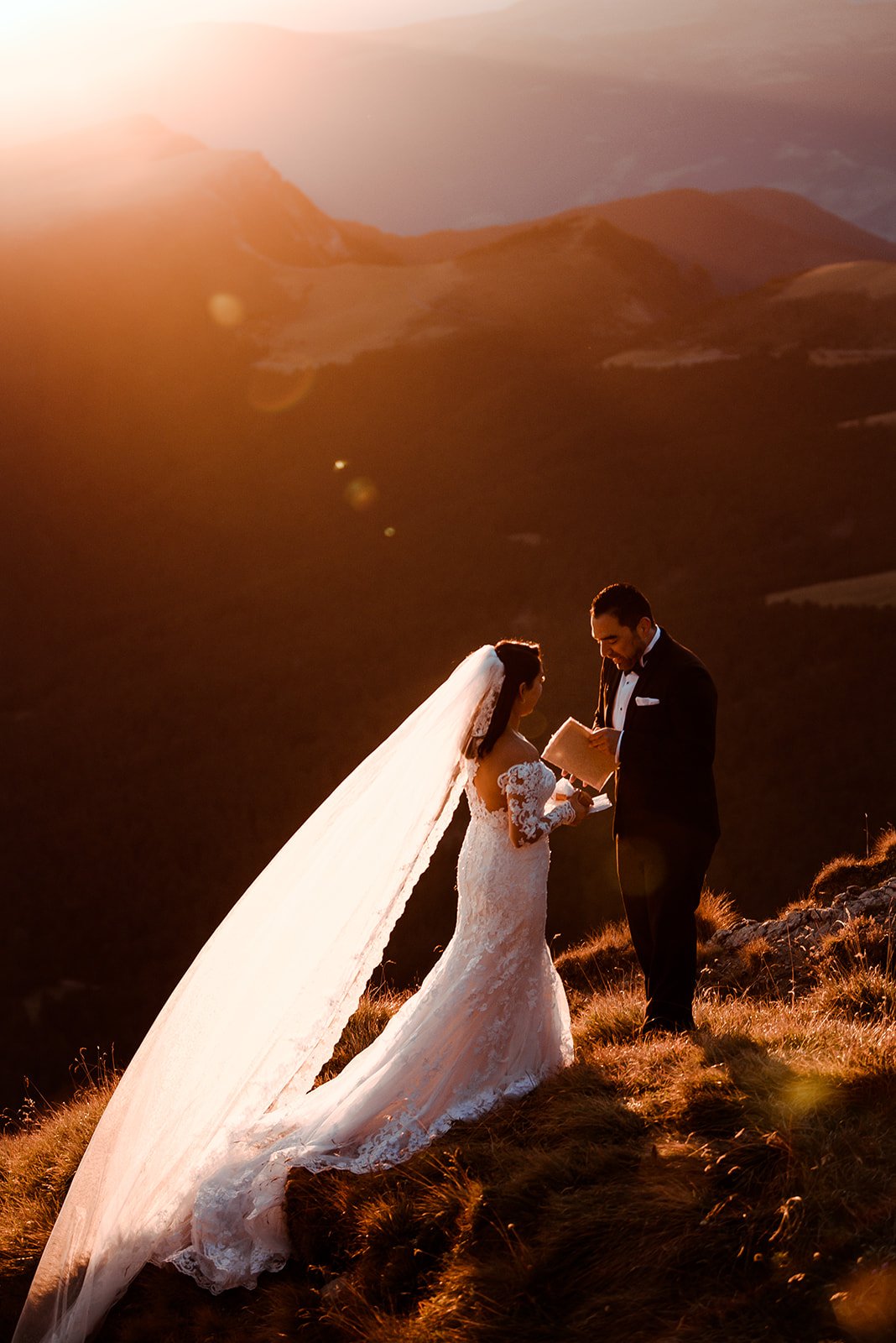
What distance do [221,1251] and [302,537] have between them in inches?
2971

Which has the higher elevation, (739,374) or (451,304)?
(451,304)

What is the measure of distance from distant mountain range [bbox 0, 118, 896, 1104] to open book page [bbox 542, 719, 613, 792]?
29.9 meters

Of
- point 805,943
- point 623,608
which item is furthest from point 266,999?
point 805,943

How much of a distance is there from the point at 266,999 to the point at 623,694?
194cm

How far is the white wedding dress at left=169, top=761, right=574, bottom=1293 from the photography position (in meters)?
3.55

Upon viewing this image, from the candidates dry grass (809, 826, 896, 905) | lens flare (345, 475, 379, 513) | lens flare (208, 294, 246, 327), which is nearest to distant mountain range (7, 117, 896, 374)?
lens flare (208, 294, 246, 327)

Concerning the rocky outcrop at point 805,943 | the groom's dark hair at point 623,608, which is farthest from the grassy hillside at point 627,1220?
the rocky outcrop at point 805,943

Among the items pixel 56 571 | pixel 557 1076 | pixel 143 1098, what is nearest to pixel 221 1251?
pixel 143 1098

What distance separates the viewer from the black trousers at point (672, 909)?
4.34 m

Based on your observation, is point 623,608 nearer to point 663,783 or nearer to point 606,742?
point 606,742

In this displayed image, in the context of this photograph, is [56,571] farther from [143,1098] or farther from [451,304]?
[143,1098]

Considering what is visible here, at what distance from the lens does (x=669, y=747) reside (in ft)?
14.4

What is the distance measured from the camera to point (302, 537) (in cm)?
7738

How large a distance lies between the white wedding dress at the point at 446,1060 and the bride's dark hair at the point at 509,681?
6.0 inches
